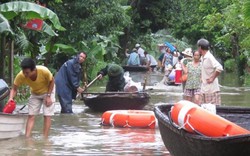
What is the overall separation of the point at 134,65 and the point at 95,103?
19.3 metres

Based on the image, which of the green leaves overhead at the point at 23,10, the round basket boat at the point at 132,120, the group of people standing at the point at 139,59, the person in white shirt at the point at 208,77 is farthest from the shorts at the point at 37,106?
the group of people standing at the point at 139,59

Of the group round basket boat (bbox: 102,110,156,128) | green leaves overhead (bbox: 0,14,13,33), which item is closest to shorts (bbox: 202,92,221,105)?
round basket boat (bbox: 102,110,156,128)

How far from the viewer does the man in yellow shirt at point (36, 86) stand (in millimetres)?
11406

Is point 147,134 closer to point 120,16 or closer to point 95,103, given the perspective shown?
point 95,103

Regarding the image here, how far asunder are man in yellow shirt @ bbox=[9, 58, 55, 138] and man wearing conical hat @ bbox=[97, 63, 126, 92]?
476cm

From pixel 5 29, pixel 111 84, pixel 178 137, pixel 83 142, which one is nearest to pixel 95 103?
pixel 111 84

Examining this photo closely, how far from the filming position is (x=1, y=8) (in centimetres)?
1599

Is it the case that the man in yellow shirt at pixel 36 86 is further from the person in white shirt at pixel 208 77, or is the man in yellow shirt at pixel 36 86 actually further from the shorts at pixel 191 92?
the shorts at pixel 191 92

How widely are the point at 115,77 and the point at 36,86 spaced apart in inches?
210

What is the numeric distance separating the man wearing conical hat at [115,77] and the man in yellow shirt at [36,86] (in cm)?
476

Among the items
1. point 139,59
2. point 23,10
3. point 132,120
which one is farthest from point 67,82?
point 139,59

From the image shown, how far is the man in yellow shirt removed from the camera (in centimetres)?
1141

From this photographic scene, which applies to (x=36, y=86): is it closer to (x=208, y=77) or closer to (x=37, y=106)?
(x=37, y=106)

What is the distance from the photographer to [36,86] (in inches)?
465
